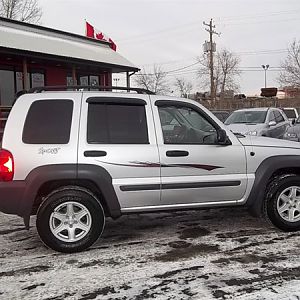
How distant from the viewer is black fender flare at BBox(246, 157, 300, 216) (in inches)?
216

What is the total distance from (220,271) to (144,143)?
5.67 ft

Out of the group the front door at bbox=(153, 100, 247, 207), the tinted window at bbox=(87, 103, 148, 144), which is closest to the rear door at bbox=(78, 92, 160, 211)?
the tinted window at bbox=(87, 103, 148, 144)

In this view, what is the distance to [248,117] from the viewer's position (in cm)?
1432

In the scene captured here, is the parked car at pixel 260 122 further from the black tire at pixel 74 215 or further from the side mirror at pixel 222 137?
the black tire at pixel 74 215

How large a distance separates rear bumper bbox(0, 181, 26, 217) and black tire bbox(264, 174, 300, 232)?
3.09 metres

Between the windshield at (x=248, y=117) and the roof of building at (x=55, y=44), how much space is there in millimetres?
7980

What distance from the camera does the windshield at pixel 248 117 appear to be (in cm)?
1403

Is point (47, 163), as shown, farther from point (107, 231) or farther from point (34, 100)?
point (107, 231)

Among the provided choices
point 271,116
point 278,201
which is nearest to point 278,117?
point 271,116

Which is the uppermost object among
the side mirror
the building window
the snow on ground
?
the building window

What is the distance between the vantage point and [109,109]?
5168 mm

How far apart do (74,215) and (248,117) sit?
10440mm

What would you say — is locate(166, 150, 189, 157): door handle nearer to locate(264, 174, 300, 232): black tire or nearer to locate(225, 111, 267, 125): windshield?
locate(264, 174, 300, 232): black tire

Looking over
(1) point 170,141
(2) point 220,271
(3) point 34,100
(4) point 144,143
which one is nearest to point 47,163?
(3) point 34,100
